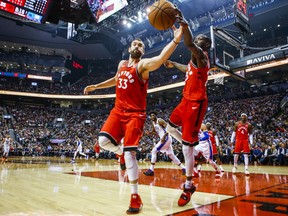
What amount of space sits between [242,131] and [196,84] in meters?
4.62

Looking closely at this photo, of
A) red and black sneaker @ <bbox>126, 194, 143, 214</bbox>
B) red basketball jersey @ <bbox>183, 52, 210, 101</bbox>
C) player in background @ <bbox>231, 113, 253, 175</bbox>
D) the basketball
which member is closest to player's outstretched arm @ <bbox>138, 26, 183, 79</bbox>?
the basketball

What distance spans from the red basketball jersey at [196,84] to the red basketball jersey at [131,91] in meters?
0.80

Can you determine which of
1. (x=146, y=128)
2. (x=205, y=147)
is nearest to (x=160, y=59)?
(x=205, y=147)

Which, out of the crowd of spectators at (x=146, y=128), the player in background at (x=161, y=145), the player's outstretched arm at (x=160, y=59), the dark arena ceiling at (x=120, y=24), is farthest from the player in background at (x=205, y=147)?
the dark arena ceiling at (x=120, y=24)

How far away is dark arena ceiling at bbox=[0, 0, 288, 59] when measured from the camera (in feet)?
51.3

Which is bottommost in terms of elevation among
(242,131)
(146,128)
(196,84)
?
(242,131)

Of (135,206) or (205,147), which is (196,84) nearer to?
(135,206)

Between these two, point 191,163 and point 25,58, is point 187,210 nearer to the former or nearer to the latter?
point 191,163

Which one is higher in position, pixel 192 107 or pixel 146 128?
pixel 146 128

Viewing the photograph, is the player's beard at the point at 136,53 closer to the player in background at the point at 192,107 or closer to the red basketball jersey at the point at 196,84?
the player in background at the point at 192,107

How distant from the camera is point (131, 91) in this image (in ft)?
8.84

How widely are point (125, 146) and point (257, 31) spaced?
85.3 feet

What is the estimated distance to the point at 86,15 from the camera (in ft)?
→ 51.9

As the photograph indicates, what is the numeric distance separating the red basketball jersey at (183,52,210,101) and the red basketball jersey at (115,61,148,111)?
31.4 inches
